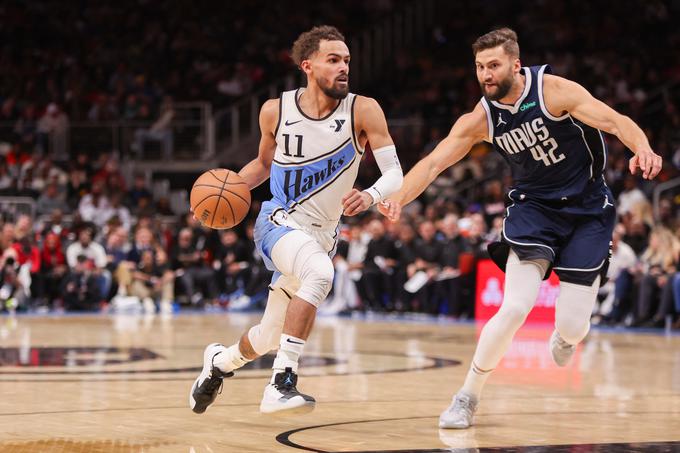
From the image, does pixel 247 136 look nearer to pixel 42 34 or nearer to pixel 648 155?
pixel 42 34

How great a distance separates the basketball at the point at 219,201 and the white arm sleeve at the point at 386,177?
2.52 ft

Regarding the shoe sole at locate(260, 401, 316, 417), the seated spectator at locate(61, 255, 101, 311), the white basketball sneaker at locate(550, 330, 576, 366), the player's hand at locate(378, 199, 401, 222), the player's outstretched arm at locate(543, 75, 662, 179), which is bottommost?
the seated spectator at locate(61, 255, 101, 311)

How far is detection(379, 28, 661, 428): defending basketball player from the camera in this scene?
20.1ft

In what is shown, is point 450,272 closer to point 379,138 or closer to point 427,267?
point 427,267

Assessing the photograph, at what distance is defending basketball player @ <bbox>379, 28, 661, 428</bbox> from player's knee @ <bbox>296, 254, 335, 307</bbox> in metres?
0.55

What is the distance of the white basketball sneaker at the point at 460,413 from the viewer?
6.05 m

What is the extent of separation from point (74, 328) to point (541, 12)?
13485mm

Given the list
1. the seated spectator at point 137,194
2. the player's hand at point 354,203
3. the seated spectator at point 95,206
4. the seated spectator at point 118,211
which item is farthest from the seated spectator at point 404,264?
the player's hand at point 354,203

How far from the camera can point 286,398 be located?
5602 millimetres

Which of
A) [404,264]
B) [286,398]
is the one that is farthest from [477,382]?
[404,264]

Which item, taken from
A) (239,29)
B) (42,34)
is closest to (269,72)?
(239,29)

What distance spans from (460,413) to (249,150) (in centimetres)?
1749

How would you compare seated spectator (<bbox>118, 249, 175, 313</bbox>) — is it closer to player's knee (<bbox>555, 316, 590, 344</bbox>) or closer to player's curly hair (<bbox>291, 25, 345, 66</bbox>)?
player's curly hair (<bbox>291, 25, 345, 66</bbox>)

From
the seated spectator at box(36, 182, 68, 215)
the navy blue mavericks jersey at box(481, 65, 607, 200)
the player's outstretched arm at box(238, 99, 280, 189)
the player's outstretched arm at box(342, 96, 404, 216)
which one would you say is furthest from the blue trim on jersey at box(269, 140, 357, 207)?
the seated spectator at box(36, 182, 68, 215)
